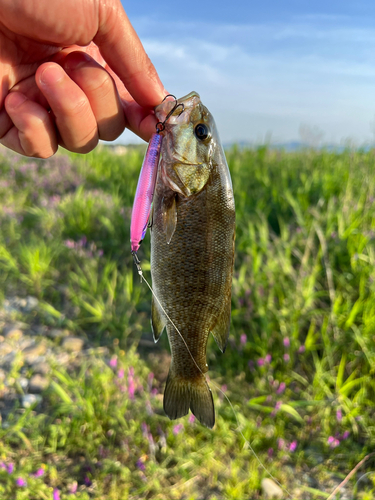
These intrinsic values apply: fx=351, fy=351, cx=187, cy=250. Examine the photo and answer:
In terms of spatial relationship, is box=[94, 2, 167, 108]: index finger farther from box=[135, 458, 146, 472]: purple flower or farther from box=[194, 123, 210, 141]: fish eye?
box=[135, 458, 146, 472]: purple flower

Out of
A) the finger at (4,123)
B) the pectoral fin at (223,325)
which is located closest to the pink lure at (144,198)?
the pectoral fin at (223,325)

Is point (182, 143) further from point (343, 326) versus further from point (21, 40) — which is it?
point (343, 326)

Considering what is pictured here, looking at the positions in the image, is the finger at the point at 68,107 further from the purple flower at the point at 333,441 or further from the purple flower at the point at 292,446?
the purple flower at the point at 333,441

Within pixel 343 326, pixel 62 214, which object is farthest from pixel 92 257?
pixel 343 326

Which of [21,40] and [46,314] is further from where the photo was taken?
[46,314]

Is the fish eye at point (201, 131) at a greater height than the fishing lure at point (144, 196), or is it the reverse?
the fish eye at point (201, 131)

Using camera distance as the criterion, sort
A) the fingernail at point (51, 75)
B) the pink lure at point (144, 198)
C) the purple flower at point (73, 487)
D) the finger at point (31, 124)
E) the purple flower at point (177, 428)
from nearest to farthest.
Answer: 1. the pink lure at point (144, 198)
2. the fingernail at point (51, 75)
3. the finger at point (31, 124)
4. the purple flower at point (73, 487)
5. the purple flower at point (177, 428)

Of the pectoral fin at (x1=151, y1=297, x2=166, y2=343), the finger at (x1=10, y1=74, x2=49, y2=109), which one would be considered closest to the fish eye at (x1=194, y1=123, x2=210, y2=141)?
the pectoral fin at (x1=151, y1=297, x2=166, y2=343)
